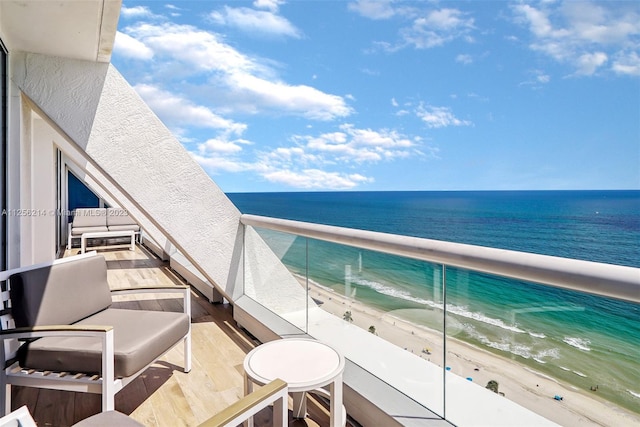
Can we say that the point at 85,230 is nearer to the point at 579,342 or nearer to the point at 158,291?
the point at 158,291

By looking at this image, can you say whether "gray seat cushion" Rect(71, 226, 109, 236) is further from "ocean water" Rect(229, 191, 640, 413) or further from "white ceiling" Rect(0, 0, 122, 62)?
"ocean water" Rect(229, 191, 640, 413)

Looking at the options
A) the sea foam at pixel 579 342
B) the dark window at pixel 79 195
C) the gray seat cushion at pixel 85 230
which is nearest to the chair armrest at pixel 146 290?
the sea foam at pixel 579 342

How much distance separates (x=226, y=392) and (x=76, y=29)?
8.63 ft

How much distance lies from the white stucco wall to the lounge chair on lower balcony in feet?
2.88

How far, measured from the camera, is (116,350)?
6.76 feet

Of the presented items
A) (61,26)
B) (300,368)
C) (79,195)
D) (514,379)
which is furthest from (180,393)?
(79,195)

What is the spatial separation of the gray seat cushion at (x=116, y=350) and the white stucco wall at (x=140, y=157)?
1.07 meters

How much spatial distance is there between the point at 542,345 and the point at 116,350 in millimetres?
2070

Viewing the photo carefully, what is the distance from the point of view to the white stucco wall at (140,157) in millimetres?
2879

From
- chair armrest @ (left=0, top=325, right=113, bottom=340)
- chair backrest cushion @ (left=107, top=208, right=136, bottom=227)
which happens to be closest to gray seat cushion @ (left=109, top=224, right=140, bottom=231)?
chair backrest cushion @ (left=107, top=208, right=136, bottom=227)

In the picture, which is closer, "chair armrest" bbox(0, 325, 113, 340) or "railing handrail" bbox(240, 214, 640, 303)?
"railing handrail" bbox(240, 214, 640, 303)

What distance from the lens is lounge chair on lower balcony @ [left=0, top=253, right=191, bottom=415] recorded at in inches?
78.6

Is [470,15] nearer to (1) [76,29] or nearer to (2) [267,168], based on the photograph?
(2) [267,168]

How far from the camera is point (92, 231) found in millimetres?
8617
